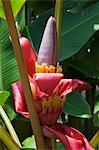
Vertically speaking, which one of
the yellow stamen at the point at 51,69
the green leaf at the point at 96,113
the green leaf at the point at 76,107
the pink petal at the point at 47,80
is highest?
the yellow stamen at the point at 51,69

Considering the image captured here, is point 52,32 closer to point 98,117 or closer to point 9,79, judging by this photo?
point 9,79

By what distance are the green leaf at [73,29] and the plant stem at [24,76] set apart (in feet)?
1.14

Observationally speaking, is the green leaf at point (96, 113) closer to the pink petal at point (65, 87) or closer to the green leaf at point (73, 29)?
the green leaf at point (73, 29)

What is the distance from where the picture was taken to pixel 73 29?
928 millimetres

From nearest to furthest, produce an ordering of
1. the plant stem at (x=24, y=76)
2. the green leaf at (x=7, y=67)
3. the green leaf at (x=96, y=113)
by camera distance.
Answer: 1. the plant stem at (x=24, y=76)
2. the green leaf at (x=7, y=67)
3. the green leaf at (x=96, y=113)

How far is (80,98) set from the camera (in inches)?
37.9

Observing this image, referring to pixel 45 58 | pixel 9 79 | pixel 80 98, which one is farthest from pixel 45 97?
pixel 80 98

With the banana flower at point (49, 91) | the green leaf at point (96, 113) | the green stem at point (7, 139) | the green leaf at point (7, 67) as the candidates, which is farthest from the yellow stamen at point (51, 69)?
the green leaf at point (96, 113)

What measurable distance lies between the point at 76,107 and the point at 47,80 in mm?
439

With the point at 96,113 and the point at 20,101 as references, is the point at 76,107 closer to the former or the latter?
the point at 96,113

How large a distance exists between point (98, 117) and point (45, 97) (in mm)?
526

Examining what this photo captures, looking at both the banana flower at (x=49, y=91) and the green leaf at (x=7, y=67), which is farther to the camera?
the green leaf at (x=7, y=67)

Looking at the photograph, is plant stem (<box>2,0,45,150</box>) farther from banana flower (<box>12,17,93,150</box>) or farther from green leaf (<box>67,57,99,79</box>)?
green leaf (<box>67,57,99,79</box>)

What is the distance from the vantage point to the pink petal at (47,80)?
52cm
